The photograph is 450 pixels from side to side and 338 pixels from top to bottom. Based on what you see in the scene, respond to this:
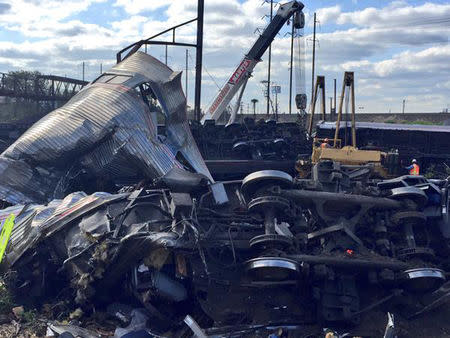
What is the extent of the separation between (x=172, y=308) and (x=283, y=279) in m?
1.23

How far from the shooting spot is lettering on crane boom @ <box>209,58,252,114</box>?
17859 mm

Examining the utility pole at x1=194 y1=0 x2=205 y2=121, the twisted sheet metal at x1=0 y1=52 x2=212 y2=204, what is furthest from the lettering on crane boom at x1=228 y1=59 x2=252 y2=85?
the twisted sheet metal at x1=0 y1=52 x2=212 y2=204

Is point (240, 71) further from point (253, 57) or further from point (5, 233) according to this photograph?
point (5, 233)

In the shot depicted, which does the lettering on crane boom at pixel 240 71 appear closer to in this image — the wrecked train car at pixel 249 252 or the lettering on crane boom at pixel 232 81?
the lettering on crane boom at pixel 232 81

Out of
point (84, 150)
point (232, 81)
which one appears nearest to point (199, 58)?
point (232, 81)

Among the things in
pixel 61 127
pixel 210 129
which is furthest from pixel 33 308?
pixel 210 129

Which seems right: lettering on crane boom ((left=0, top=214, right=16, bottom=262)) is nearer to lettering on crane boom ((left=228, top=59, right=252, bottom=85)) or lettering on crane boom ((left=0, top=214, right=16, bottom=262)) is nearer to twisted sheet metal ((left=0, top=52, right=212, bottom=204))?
twisted sheet metal ((left=0, top=52, right=212, bottom=204))

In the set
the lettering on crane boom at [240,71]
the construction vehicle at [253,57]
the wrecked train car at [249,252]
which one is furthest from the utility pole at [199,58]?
the wrecked train car at [249,252]

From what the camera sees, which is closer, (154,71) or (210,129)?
(154,71)

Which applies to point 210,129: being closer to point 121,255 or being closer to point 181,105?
point 181,105

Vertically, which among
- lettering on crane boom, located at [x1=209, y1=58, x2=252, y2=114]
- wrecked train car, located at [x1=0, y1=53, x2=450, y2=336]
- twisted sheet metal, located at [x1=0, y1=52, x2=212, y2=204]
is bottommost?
wrecked train car, located at [x1=0, y1=53, x2=450, y2=336]

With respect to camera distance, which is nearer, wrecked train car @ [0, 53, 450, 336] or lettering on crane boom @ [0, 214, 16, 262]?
wrecked train car @ [0, 53, 450, 336]

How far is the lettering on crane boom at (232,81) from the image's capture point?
17.9m

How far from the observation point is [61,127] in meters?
10.1
